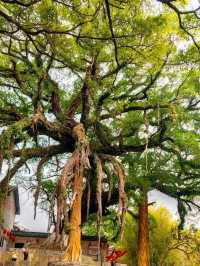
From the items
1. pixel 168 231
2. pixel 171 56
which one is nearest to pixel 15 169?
pixel 171 56

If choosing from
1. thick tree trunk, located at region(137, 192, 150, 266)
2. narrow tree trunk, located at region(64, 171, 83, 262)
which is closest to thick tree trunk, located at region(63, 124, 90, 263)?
narrow tree trunk, located at region(64, 171, 83, 262)

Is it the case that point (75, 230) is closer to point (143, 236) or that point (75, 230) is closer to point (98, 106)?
point (98, 106)

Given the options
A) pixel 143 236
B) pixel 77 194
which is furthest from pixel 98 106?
pixel 143 236

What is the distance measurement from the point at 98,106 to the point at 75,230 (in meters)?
4.23

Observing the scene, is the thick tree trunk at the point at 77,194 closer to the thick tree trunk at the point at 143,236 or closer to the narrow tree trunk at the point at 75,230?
the narrow tree trunk at the point at 75,230

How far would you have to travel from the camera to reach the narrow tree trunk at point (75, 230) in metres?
9.69

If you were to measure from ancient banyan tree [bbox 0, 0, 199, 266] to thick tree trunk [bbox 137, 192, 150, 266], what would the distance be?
0.05 meters

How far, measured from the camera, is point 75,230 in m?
10.1

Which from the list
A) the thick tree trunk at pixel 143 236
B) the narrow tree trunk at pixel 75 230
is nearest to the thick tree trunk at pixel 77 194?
the narrow tree trunk at pixel 75 230

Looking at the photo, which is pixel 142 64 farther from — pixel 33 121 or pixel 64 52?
pixel 33 121

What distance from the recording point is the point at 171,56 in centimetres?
1286

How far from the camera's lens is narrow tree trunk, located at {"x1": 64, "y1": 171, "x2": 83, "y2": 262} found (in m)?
9.69

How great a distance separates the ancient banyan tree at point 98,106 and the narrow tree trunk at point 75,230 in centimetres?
2

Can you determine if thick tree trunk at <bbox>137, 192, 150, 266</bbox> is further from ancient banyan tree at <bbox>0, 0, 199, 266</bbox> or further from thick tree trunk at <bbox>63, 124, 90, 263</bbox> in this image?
thick tree trunk at <bbox>63, 124, 90, 263</bbox>
